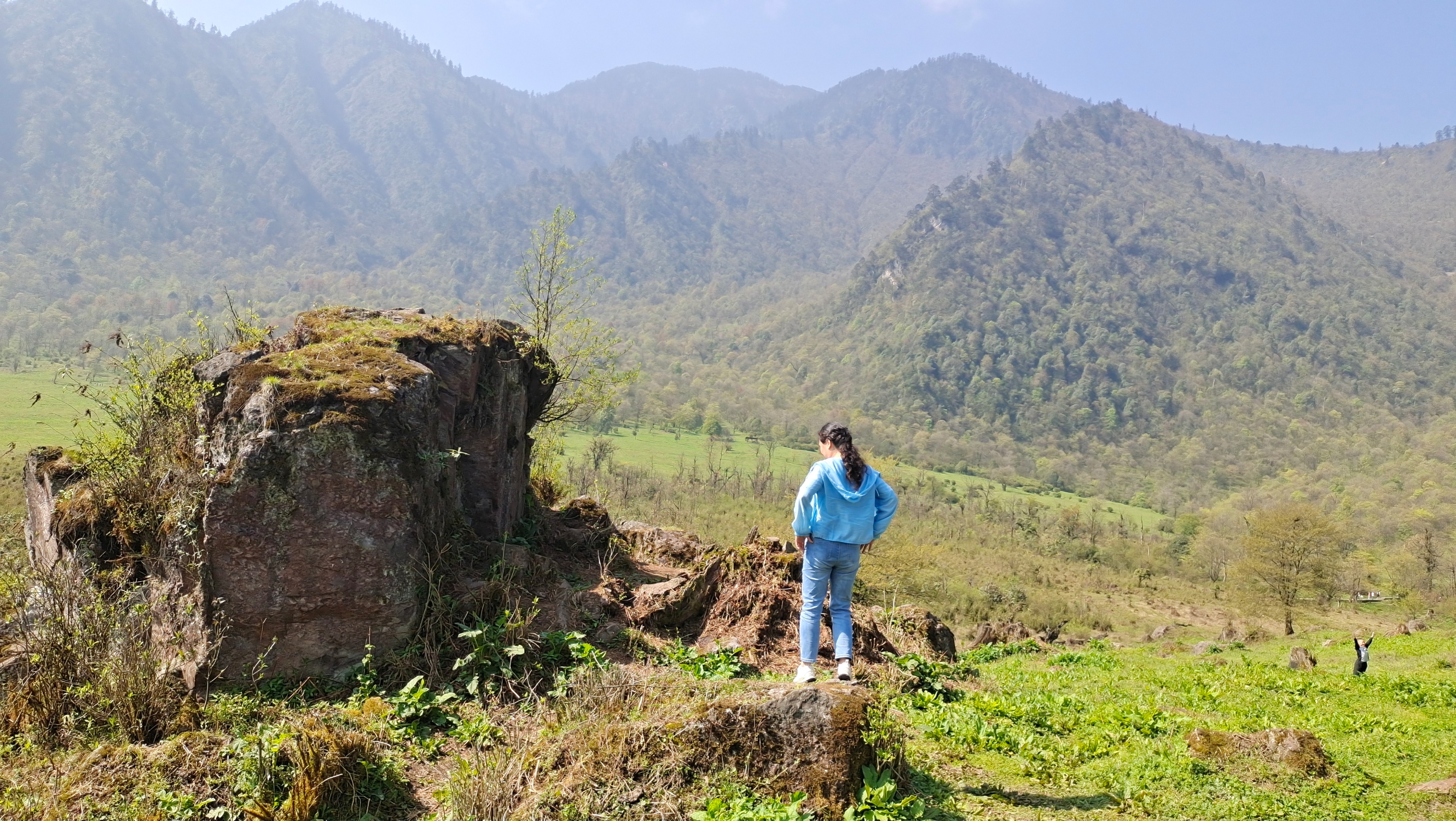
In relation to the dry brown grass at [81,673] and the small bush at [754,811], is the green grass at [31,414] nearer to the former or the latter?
the dry brown grass at [81,673]

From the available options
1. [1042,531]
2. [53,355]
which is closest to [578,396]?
[1042,531]

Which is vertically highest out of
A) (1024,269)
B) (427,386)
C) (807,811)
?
(1024,269)

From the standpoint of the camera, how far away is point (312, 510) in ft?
24.6

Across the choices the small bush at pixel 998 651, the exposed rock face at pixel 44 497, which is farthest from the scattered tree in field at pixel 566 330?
the small bush at pixel 998 651

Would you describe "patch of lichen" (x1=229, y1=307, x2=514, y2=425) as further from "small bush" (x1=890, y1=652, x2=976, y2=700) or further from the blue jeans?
"small bush" (x1=890, y1=652, x2=976, y2=700)

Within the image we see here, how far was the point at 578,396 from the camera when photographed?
1608 cm

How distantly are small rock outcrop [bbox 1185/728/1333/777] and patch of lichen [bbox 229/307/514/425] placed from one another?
8.11 m

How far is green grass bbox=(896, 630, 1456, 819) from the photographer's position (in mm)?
5723

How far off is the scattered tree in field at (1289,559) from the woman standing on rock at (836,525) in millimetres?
36466

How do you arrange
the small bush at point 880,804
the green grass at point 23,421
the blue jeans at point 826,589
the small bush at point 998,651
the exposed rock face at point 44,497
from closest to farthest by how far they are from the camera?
the small bush at point 880,804, the blue jeans at point 826,589, the exposed rock face at point 44,497, the small bush at point 998,651, the green grass at point 23,421

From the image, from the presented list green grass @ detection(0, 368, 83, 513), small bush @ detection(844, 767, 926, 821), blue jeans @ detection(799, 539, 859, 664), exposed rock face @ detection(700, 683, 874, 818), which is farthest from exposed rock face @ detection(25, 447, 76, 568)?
green grass @ detection(0, 368, 83, 513)

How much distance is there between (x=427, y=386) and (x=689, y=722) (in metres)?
5.01

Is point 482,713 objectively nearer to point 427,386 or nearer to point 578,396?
point 427,386

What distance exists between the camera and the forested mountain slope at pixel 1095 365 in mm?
138125
